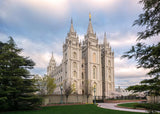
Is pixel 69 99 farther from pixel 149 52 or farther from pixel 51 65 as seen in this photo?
pixel 51 65

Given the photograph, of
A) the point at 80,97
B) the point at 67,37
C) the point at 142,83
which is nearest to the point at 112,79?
the point at 67,37

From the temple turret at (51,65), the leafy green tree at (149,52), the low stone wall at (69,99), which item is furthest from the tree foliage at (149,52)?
the temple turret at (51,65)

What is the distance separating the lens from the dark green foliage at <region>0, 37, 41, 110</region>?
17.9 meters

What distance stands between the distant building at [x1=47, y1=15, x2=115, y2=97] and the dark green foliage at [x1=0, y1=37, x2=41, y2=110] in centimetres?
3719

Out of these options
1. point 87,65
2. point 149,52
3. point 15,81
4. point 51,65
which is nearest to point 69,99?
Result: point 15,81

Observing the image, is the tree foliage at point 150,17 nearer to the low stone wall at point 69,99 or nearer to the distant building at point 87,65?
the low stone wall at point 69,99

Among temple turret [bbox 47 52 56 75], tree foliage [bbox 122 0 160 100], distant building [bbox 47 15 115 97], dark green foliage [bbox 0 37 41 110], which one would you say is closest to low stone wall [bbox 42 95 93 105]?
dark green foliage [bbox 0 37 41 110]

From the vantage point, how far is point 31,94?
65.1 ft

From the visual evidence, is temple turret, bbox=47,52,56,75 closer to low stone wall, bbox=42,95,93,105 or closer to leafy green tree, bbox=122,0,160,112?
low stone wall, bbox=42,95,93,105

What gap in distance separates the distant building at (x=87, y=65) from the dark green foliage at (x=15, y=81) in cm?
3719

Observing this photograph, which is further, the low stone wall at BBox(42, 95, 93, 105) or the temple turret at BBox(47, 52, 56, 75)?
the temple turret at BBox(47, 52, 56, 75)

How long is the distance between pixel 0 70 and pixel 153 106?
17.0m

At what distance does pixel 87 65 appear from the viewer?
63.1 metres

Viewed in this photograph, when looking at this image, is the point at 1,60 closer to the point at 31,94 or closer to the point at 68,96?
the point at 31,94
